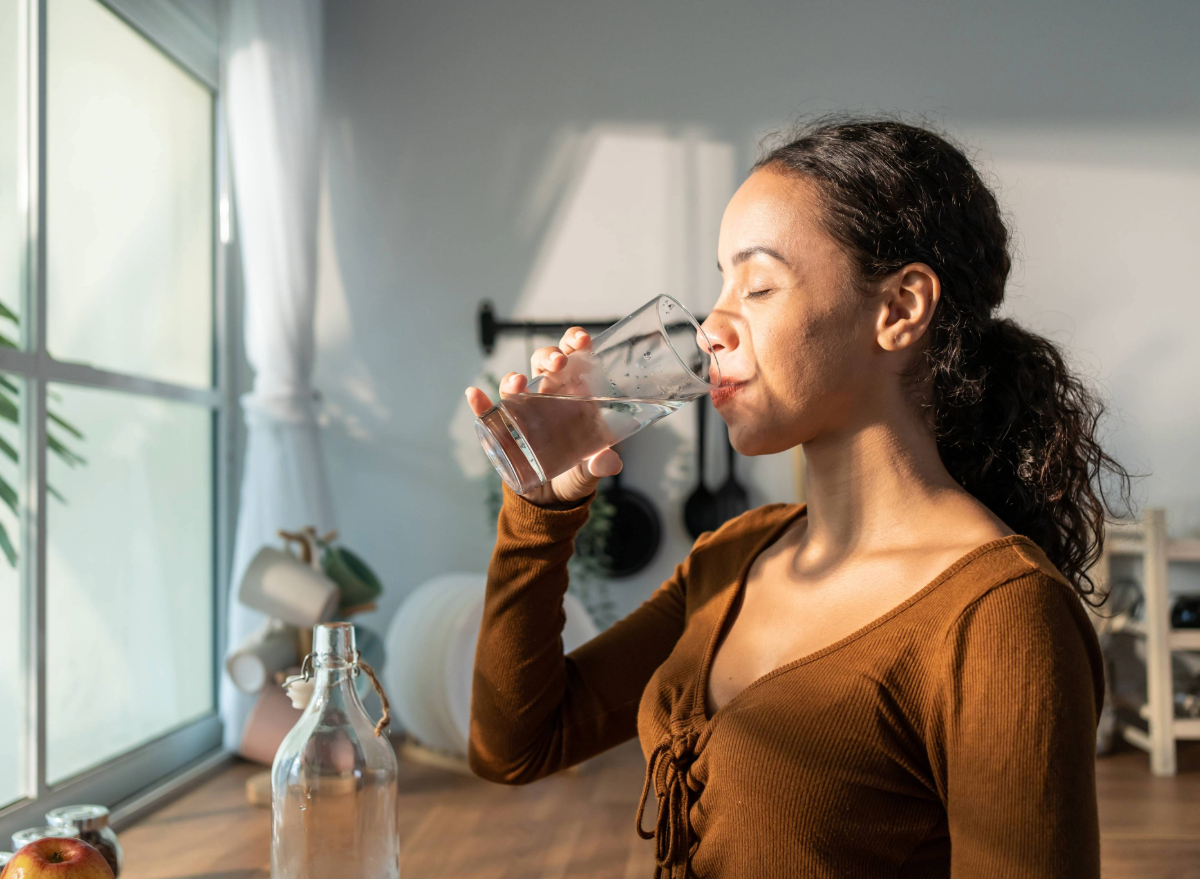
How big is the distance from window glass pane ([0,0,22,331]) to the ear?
1.59 meters

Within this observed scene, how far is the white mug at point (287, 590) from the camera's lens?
201 cm

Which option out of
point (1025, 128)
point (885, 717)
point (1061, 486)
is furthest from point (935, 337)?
point (1025, 128)

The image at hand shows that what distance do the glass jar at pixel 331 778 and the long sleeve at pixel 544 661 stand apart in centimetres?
23

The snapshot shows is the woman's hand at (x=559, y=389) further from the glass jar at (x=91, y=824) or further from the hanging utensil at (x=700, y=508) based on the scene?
the hanging utensil at (x=700, y=508)

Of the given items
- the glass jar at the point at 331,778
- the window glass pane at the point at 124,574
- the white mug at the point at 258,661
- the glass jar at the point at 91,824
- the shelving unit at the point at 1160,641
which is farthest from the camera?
the shelving unit at the point at 1160,641

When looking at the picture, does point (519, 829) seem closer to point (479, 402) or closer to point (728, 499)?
point (479, 402)

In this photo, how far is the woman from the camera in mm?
685

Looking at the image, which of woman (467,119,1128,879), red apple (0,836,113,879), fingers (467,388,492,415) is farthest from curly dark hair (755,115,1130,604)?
red apple (0,836,113,879)

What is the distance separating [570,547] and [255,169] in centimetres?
→ 191

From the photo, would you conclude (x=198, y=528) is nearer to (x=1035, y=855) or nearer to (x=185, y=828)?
(x=185, y=828)

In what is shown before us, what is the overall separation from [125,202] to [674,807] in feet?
6.56

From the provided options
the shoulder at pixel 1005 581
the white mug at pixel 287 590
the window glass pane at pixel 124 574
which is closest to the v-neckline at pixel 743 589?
the shoulder at pixel 1005 581

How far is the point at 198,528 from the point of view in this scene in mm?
2590

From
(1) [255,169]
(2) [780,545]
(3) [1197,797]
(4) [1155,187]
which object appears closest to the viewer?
(2) [780,545]
